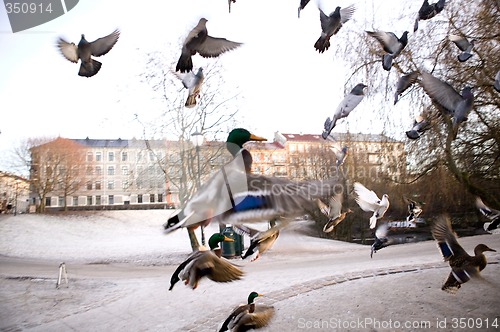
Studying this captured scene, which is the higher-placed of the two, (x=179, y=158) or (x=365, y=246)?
(x=179, y=158)

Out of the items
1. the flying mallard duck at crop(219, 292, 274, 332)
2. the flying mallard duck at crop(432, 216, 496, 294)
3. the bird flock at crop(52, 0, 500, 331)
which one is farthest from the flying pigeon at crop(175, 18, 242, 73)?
the flying mallard duck at crop(432, 216, 496, 294)

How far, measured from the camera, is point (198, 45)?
836 millimetres

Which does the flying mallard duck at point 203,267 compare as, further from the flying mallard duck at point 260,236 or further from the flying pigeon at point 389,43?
the flying pigeon at point 389,43

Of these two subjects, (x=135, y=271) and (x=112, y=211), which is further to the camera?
(x=135, y=271)

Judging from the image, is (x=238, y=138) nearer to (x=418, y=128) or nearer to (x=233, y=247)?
(x=233, y=247)

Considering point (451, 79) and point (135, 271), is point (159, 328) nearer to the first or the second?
point (135, 271)

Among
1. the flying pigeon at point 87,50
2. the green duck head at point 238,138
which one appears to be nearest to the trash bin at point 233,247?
the green duck head at point 238,138

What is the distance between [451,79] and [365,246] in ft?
3.34

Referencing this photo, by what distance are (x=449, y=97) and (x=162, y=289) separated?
1264 millimetres

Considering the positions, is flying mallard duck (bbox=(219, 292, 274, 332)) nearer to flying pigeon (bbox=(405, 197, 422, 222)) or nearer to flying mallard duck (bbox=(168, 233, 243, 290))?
flying mallard duck (bbox=(168, 233, 243, 290))

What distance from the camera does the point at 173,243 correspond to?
1.08 m

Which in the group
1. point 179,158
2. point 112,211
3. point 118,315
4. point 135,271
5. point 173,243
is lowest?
point 118,315

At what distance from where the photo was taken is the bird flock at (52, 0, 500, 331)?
57 cm

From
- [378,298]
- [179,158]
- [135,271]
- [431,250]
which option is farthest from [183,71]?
[431,250]
